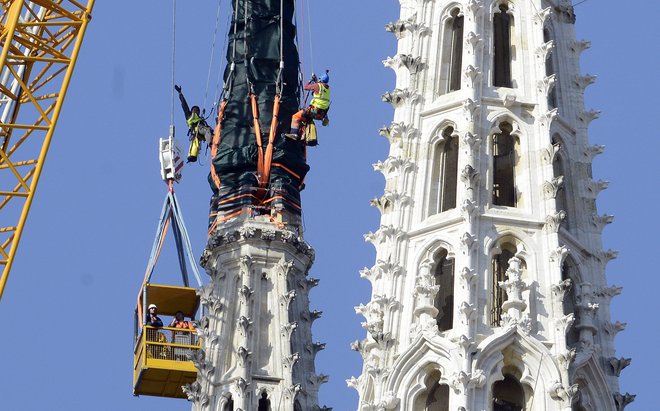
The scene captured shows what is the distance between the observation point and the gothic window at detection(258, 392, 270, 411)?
87.3m

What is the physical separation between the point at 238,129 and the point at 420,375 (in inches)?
992

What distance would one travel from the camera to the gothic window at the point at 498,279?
243ft

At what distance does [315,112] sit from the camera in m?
96.2

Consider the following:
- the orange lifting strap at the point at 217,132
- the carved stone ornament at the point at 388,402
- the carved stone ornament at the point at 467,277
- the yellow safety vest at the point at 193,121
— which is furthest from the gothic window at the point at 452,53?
the yellow safety vest at the point at 193,121

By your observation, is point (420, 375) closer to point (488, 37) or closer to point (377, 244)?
point (377, 244)

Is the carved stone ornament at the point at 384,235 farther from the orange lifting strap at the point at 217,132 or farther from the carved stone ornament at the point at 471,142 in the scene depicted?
the orange lifting strap at the point at 217,132

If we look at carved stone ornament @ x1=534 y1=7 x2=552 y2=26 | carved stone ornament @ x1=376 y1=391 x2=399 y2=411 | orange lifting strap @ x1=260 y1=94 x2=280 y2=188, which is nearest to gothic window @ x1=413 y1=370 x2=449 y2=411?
carved stone ornament @ x1=376 y1=391 x2=399 y2=411

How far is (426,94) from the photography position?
8000cm

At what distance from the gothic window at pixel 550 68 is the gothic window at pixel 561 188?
155 cm

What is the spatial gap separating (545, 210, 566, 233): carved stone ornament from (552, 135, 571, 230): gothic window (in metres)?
1.20

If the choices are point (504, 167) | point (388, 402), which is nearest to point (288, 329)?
point (504, 167)

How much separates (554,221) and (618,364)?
4519 millimetres

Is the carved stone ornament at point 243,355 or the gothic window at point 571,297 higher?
the carved stone ornament at point 243,355

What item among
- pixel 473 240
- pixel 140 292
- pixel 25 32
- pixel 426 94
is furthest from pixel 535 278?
pixel 140 292
